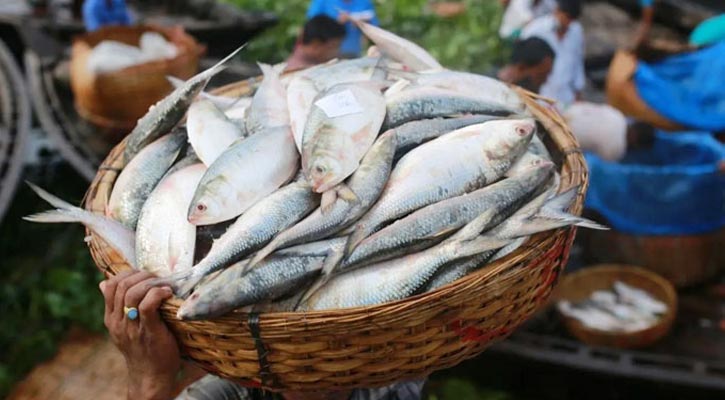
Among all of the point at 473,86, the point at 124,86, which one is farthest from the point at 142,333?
the point at 124,86

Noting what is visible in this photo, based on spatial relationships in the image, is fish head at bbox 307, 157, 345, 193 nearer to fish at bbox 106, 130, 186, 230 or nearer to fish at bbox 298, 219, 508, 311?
fish at bbox 298, 219, 508, 311

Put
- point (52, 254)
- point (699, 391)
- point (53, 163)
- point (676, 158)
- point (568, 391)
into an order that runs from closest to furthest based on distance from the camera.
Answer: point (699, 391)
point (568, 391)
point (676, 158)
point (52, 254)
point (53, 163)

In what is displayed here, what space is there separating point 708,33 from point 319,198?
632 centimetres

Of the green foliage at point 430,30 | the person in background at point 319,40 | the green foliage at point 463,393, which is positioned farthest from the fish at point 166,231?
the green foliage at point 430,30

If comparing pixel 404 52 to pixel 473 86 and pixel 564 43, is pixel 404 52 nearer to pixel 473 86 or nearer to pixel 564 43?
pixel 473 86

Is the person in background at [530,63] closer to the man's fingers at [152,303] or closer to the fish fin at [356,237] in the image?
the fish fin at [356,237]

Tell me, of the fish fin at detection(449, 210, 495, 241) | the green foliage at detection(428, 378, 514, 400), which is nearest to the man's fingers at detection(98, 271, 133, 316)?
the fish fin at detection(449, 210, 495, 241)

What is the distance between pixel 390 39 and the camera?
2.61 meters

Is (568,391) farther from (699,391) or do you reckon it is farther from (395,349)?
(395,349)

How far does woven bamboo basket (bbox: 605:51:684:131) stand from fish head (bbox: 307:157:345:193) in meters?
4.84

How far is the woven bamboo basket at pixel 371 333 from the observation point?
5.50ft

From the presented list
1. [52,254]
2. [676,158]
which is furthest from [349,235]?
[52,254]

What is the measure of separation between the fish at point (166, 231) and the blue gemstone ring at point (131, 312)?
4.5 inches

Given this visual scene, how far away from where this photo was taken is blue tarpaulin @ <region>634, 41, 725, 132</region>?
609 cm
